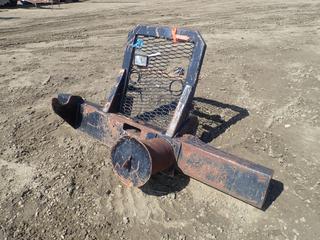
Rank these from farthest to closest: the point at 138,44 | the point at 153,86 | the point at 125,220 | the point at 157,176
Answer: the point at 153,86 → the point at 138,44 → the point at 157,176 → the point at 125,220

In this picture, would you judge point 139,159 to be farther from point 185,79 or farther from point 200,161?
point 185,79

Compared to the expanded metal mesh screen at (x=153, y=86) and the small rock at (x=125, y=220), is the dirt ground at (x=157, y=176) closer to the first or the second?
the small rock at (x=125, y=220)

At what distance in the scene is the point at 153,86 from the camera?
388cm

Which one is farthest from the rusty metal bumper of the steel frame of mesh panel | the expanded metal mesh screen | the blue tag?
the blue tag

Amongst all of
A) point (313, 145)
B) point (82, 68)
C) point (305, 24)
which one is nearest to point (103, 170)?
point (313, 145)

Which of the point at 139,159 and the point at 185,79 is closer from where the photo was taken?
the point at 139,159

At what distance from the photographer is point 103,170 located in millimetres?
3473

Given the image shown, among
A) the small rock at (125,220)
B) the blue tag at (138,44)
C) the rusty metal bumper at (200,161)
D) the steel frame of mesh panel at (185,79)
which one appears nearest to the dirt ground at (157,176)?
the small rock at (125,220)

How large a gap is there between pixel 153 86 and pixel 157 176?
100 centimetres

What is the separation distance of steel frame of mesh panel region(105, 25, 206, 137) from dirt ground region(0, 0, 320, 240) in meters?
0.49

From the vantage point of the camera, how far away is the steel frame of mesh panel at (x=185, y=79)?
3.27 m

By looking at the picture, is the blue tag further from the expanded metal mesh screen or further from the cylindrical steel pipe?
the cylindrical steel pipe

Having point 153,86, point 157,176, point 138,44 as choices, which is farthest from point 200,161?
point 138,44

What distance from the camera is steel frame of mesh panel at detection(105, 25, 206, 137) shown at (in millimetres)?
3268
